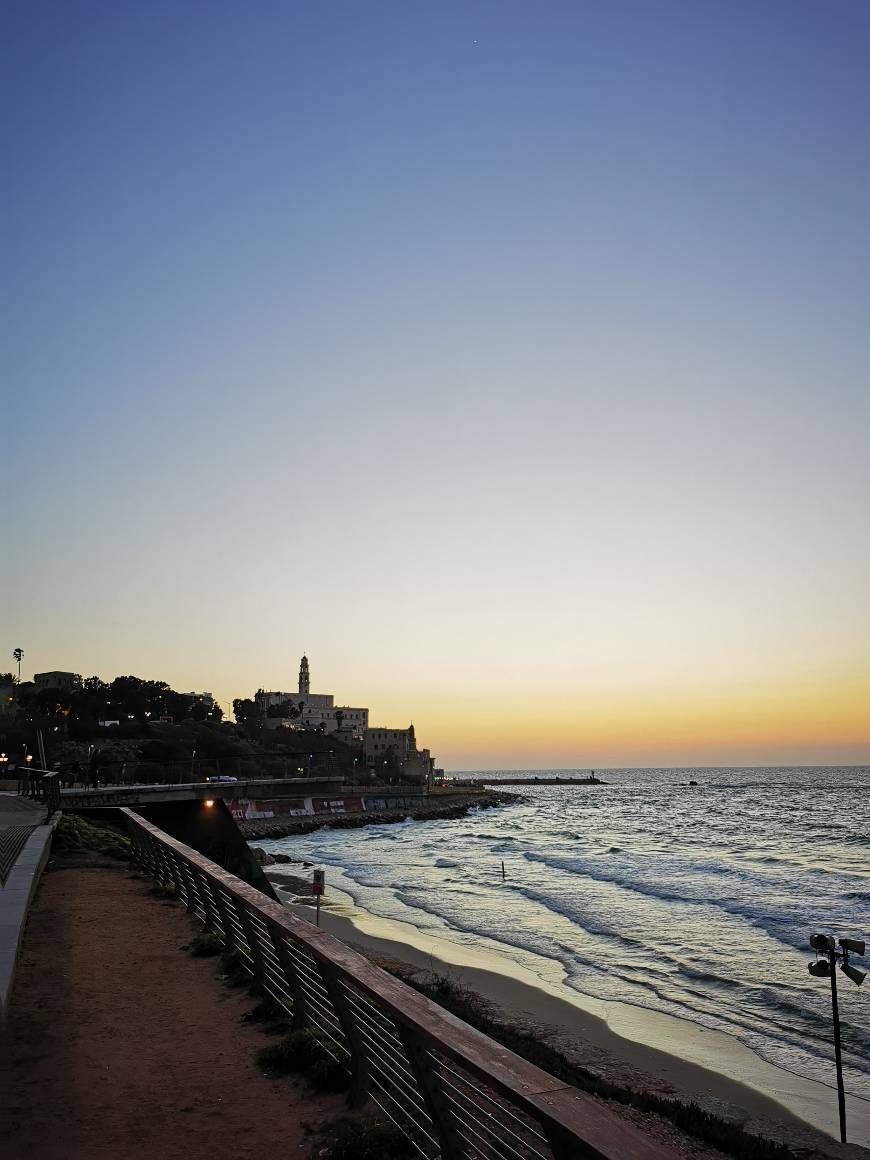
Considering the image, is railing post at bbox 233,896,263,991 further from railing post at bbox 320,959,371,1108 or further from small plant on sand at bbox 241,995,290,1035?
railing post at bbox 320,959,371,1108

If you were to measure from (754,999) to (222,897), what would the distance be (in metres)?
15.4

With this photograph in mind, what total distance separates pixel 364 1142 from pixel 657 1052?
41.9 ft

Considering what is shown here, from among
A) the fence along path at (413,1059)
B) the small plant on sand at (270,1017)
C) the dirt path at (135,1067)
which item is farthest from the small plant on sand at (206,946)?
the small plant on sand at (270,1017)

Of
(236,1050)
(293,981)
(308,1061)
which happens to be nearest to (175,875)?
(293,981)

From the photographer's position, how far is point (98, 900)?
14258 millimetres

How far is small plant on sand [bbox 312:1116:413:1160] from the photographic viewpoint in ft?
16.8

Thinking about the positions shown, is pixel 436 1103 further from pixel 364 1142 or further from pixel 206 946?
pixel 206 946

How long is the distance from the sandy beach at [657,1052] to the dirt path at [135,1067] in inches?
350

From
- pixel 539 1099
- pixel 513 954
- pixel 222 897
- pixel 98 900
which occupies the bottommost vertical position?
pixel 513 954

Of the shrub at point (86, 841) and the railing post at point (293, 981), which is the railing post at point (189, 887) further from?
the shrub at point (86, 841)

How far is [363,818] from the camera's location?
8850cm

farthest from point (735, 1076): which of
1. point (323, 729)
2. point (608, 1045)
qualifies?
point (323, 729)

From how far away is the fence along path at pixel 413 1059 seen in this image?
3.49m

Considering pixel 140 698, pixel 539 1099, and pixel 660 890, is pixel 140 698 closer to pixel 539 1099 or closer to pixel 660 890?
pixel 660 890
